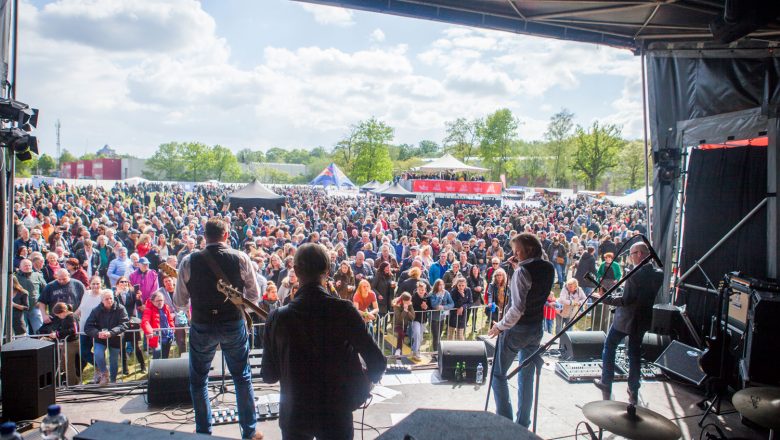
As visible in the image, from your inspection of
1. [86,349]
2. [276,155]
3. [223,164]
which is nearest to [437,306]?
→ [86,349]

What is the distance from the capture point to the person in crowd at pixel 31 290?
660 cm

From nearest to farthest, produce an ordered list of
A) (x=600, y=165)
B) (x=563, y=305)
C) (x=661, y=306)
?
(x=661, y=306) < (x=563, y=305) < (x=600, y=165)

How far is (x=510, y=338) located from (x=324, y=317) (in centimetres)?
220

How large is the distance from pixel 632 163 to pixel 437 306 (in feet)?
175

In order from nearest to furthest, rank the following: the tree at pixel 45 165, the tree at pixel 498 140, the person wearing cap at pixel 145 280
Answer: the person wearing cap at pixel 145 280 < the tree at pixel 498 140 < the tree at pixel 45 165

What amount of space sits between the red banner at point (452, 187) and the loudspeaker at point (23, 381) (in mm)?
24858

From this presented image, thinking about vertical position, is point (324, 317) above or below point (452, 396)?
above

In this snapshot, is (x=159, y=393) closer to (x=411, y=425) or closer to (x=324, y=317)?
(x=324, y=317)

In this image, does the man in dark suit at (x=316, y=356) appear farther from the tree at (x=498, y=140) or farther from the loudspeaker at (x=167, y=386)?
the tree at (x=498, y=140)

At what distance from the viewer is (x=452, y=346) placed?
18.8 ft

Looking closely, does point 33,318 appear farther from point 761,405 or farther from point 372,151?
point 372,151

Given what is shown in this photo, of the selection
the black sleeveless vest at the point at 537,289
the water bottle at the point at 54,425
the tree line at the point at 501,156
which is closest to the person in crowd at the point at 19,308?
the water bottle at the point at 54,425

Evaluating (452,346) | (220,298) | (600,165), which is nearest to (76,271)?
(220,298)

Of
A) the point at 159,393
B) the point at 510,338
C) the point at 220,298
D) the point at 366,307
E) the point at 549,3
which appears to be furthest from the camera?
the point at 366,307
